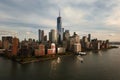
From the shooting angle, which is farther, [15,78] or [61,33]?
[61,33]


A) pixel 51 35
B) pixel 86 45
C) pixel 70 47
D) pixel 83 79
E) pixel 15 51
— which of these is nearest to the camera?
pixel 83 79

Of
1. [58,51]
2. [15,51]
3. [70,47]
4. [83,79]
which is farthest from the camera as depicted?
[70,47]

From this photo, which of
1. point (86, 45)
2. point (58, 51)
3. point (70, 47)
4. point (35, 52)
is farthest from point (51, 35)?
point (35, 52)

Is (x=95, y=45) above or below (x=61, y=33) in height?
below

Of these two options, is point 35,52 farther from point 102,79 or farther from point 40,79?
point 102,79

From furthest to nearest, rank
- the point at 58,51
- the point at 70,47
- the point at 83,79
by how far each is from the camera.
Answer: the point at 70,47, the point at 58,51, the point at 83,79

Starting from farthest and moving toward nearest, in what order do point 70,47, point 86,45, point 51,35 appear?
point 51,35
point 86,45
point 70,47

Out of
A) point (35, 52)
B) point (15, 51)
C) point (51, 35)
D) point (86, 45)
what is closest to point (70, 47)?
point (86, 45)

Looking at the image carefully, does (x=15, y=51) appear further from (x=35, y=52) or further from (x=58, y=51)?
(x=58, y=51)

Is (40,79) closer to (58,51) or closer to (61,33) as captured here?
(58,51)
